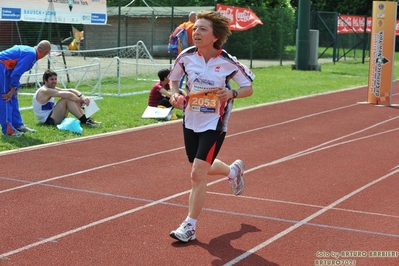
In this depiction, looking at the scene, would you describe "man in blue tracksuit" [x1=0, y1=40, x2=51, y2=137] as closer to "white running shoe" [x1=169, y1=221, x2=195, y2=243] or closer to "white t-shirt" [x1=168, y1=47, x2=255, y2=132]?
"white t-shirt" [x1=168, y1=47, x2=255, y2=132]

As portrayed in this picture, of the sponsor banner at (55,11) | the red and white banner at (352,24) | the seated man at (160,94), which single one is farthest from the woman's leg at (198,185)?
the red and white banner at (352,24)

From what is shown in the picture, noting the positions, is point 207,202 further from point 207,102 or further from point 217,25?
point 217,25

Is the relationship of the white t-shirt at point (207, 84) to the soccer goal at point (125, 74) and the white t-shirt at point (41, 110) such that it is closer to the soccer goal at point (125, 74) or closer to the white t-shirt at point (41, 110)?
the white t-shirt at point (41, 110)

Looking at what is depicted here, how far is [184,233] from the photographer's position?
638 cm

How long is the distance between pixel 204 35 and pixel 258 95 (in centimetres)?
1319

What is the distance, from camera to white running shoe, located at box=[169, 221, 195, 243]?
637 cm

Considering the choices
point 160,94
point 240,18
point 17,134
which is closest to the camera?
point 17,134

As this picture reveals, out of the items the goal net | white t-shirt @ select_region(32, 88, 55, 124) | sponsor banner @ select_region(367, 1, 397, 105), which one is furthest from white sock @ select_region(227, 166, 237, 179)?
sponsor banner @ select_region(367, 1, 397, 105)

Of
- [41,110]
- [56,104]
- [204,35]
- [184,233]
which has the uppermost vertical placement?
[204,35]

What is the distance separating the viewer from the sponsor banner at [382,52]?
1811 centimetres

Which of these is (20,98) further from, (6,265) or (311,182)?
(6,265)

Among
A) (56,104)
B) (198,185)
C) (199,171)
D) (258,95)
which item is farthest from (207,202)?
(258,95)

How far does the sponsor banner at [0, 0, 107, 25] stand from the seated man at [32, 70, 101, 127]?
4796mm

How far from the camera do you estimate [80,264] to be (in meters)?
5.79
